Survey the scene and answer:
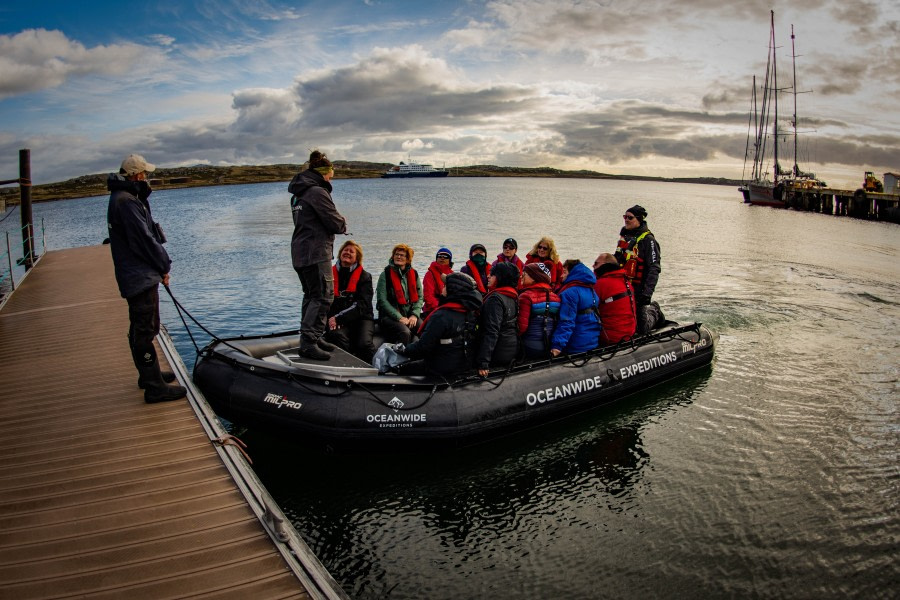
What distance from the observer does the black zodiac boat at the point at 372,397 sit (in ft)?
Result: 21.1

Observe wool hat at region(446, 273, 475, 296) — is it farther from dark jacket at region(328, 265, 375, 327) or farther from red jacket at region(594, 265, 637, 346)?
red jacket at region(594, 265, 637, 346)

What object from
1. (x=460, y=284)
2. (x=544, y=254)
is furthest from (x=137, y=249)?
(x=544, y=254)

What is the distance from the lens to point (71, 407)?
6.22 m

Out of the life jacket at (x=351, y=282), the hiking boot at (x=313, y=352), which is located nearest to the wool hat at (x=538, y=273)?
the life jacket at (x=351, y=282)

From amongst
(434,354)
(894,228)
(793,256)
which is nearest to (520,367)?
(434,354)

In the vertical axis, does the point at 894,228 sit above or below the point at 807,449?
above

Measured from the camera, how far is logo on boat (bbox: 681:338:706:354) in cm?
948

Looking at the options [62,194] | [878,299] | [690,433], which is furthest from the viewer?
[62,194]

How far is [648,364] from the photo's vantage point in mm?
8812

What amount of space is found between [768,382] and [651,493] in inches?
177

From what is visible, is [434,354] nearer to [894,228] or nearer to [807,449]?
[807,449]

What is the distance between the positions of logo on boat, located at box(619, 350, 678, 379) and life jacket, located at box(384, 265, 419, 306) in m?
3.35

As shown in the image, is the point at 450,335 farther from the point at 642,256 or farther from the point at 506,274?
the point at 642,256

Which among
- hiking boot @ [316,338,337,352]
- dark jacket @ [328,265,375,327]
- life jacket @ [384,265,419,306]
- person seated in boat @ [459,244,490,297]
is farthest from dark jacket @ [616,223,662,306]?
hiking boot @ [316,338,337,352]
